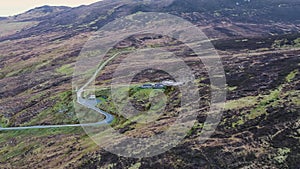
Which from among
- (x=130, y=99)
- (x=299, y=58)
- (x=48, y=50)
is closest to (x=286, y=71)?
(x=299, y=58)

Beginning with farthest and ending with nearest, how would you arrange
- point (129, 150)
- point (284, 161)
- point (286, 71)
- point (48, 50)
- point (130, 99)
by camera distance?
point (48, 50) → point (130, 99) → point (286, 71) → point (129, 150) → point (284, 161)

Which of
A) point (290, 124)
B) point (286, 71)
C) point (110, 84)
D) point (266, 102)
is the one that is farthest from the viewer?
point (110, 84)

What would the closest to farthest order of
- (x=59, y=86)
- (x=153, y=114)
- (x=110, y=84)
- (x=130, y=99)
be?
(x=153, y=114) → (x=130, y=99) → (x=110, y=84) → (x=59, y=86)

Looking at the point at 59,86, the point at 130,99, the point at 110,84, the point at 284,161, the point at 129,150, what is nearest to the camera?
the point at 284,161

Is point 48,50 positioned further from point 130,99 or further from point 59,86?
point 130,99

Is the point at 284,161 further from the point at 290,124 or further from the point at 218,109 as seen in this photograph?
the point at 218,109

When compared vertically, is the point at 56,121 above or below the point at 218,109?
below

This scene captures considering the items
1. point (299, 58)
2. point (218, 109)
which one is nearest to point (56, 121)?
point (218, 109)

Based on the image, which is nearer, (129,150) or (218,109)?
(129,150)

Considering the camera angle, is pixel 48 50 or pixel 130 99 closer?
pixel 130 99
